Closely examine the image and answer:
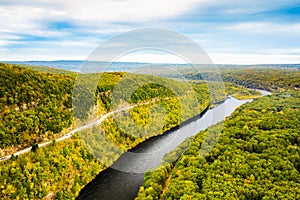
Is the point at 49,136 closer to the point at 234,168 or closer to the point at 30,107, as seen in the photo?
the point at 30,107

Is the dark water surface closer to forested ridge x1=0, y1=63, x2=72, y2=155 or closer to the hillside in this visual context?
the hillside

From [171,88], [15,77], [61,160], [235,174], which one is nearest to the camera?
[235,174]

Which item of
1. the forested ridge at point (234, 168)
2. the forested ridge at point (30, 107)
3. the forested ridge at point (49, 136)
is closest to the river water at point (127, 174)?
the forested ridge at point (49, 136)

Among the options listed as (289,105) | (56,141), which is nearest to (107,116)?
(56,141)

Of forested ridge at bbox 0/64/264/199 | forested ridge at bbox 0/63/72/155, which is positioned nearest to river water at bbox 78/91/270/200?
forested ridge at bbox 0/64/264/199

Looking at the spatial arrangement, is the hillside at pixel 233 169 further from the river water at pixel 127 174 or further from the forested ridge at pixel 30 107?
the forested ridge at pixel 30 107

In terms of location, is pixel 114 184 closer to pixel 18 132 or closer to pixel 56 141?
pixel 56 141
